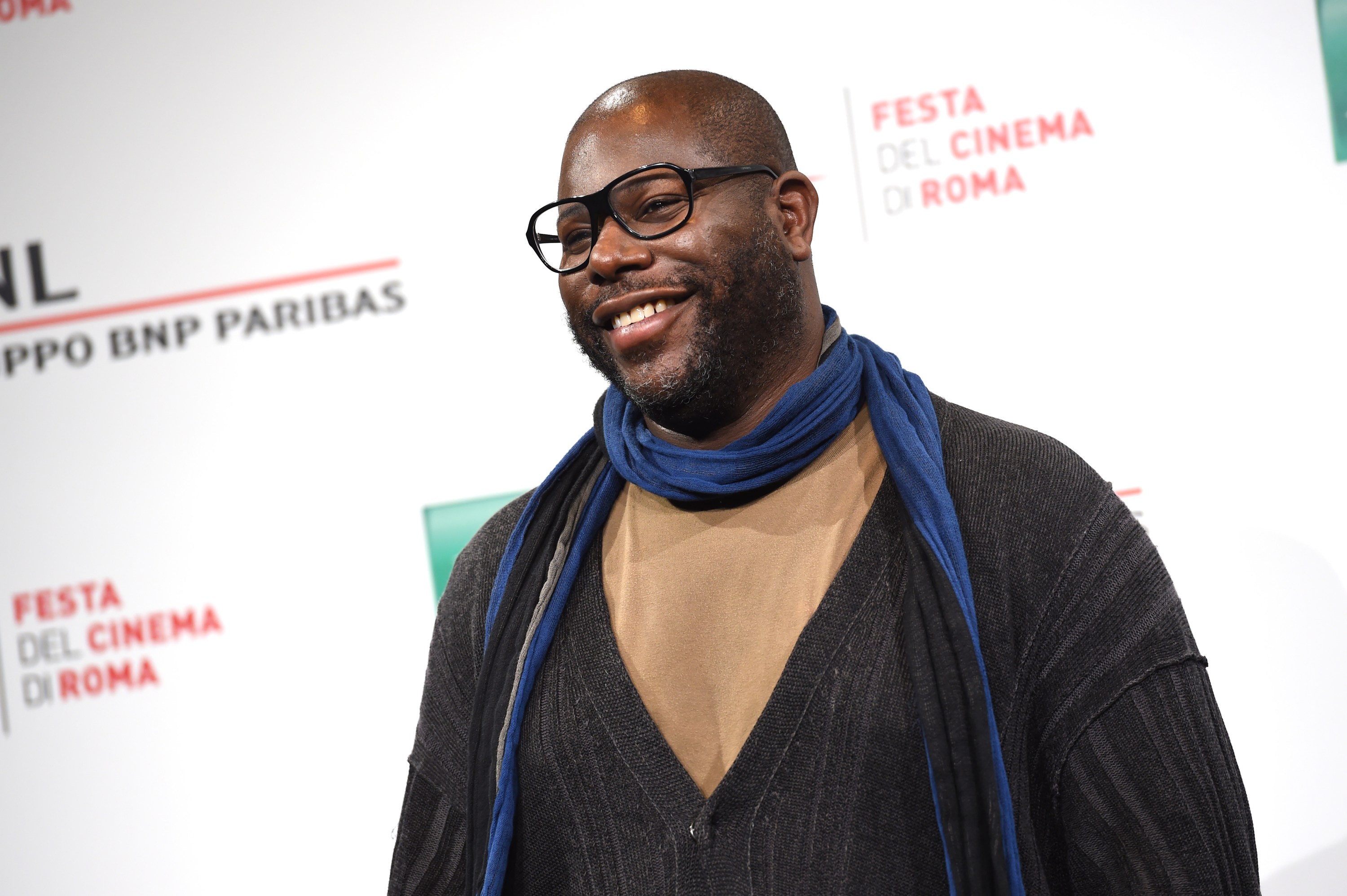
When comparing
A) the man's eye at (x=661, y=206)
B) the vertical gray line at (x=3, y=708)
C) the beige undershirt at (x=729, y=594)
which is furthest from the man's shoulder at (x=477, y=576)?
the vertical gray line at (x=3, y=708)

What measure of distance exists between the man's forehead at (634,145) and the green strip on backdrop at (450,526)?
0.88m

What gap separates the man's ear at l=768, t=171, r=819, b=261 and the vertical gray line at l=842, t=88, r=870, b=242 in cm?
61

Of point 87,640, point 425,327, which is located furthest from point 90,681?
point 425,327

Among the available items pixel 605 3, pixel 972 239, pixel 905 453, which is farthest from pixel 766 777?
pixel 605 3

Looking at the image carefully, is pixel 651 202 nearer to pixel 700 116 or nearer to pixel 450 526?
pixel 700 116

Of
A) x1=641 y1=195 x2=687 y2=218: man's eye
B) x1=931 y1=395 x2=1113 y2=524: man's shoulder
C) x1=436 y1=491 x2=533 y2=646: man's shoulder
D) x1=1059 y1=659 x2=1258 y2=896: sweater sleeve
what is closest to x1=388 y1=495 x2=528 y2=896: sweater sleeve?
x1=436 y1=491 x2=533 y2=646: man's shoulder

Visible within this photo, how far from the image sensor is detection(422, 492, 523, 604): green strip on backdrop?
217 centimetres

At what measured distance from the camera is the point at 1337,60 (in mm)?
1926

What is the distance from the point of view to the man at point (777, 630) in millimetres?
1209

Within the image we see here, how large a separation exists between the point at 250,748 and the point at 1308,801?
181cm

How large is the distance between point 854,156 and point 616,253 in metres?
0.85

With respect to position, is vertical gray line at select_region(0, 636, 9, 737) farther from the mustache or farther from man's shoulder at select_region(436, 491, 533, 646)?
the mustache

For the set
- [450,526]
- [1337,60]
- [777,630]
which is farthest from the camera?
[450,526]

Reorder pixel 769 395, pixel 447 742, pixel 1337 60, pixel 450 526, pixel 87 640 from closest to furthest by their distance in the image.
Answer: pixel 769 395 < pixel 447 742 < pixel 1337 60 < pixel 450 526 < pixel 87 640
